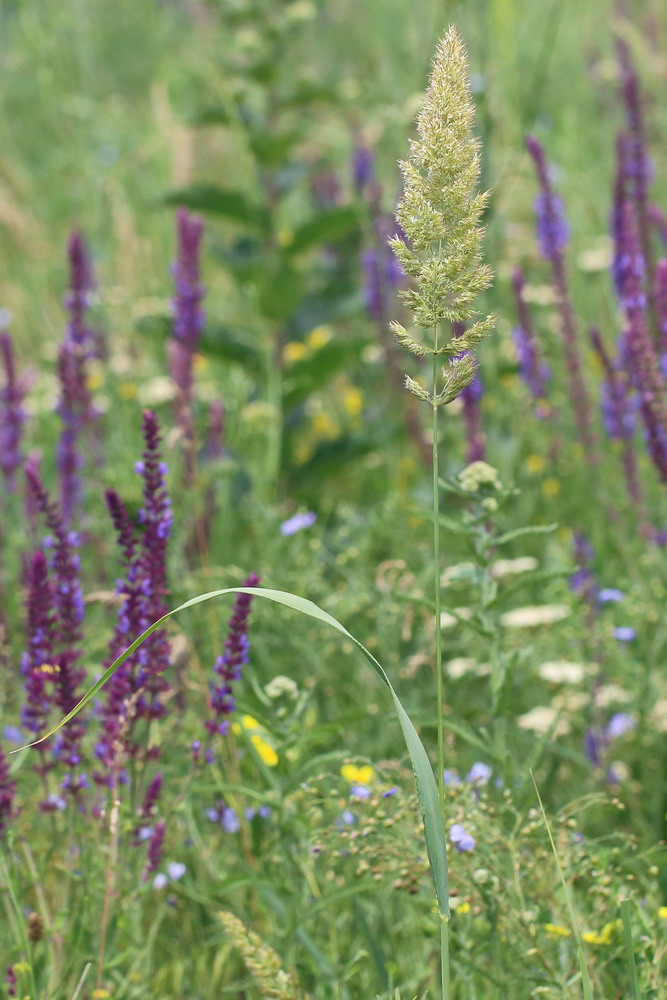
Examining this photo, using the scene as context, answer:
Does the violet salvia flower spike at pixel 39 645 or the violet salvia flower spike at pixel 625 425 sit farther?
the violet salvia flower spike at pixel 625 425

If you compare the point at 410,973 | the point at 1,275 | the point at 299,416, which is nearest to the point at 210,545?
the point at 299,416

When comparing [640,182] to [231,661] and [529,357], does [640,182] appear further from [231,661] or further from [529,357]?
[231,661]

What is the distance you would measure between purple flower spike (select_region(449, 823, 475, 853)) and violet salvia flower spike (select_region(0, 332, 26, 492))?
5.66ft

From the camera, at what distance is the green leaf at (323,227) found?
11.7 feet

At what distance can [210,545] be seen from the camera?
2.89 meters

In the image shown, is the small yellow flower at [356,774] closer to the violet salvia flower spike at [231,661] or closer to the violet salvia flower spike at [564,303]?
the violet salvia flower spike at [231,661]

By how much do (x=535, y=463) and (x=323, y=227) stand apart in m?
1.02

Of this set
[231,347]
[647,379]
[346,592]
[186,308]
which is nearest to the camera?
[647,379]

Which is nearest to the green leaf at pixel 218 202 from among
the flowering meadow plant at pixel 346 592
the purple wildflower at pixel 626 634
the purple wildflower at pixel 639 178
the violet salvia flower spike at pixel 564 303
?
the flowering meadow plant at pixel 346 592

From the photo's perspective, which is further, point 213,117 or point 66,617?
point 213,117

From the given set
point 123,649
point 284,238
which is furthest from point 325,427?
point 123,649

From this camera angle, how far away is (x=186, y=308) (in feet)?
9.32

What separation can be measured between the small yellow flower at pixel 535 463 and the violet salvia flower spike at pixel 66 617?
213 centimetres

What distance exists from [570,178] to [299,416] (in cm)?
153
